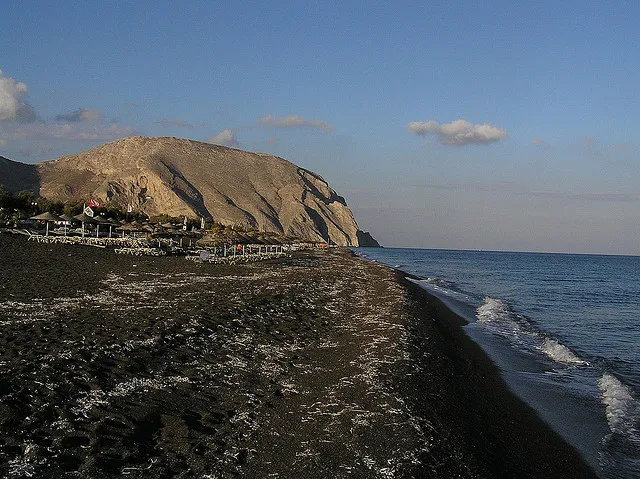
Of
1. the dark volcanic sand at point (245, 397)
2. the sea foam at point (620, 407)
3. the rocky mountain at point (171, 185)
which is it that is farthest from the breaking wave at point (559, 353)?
the rocky mountain at point (171, 185)

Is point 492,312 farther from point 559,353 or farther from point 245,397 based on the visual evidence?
point 245,397

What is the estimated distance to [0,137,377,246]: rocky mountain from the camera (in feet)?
508

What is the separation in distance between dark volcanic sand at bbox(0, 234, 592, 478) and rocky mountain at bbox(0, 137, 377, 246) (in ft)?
441

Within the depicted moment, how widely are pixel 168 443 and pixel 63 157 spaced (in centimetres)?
20892

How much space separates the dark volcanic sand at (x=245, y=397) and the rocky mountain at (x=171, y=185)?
441ft

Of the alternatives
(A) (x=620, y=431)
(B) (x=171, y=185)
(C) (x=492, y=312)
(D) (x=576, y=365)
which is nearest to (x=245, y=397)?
(A) (x=620, y=431)

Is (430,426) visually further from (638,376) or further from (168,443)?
(638,376)

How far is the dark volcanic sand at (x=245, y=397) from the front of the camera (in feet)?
20.4

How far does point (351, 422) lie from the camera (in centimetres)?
762

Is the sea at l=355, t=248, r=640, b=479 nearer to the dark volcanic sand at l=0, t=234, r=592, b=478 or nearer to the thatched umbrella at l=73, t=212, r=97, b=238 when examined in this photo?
the dark volcanic sand at l=0, t=234, r=592, b=478

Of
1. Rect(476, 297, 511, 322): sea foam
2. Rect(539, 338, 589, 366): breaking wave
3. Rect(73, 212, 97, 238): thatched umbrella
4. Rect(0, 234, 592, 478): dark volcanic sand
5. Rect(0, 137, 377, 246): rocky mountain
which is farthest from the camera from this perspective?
Rect(0, 137, 377, 246): rocky mountain

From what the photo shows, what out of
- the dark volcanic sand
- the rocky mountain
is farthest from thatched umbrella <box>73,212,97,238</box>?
the rocky mountain

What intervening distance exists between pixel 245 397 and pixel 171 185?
6299 inches

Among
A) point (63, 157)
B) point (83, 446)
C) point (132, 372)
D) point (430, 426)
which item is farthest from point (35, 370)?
point (63, 157)
